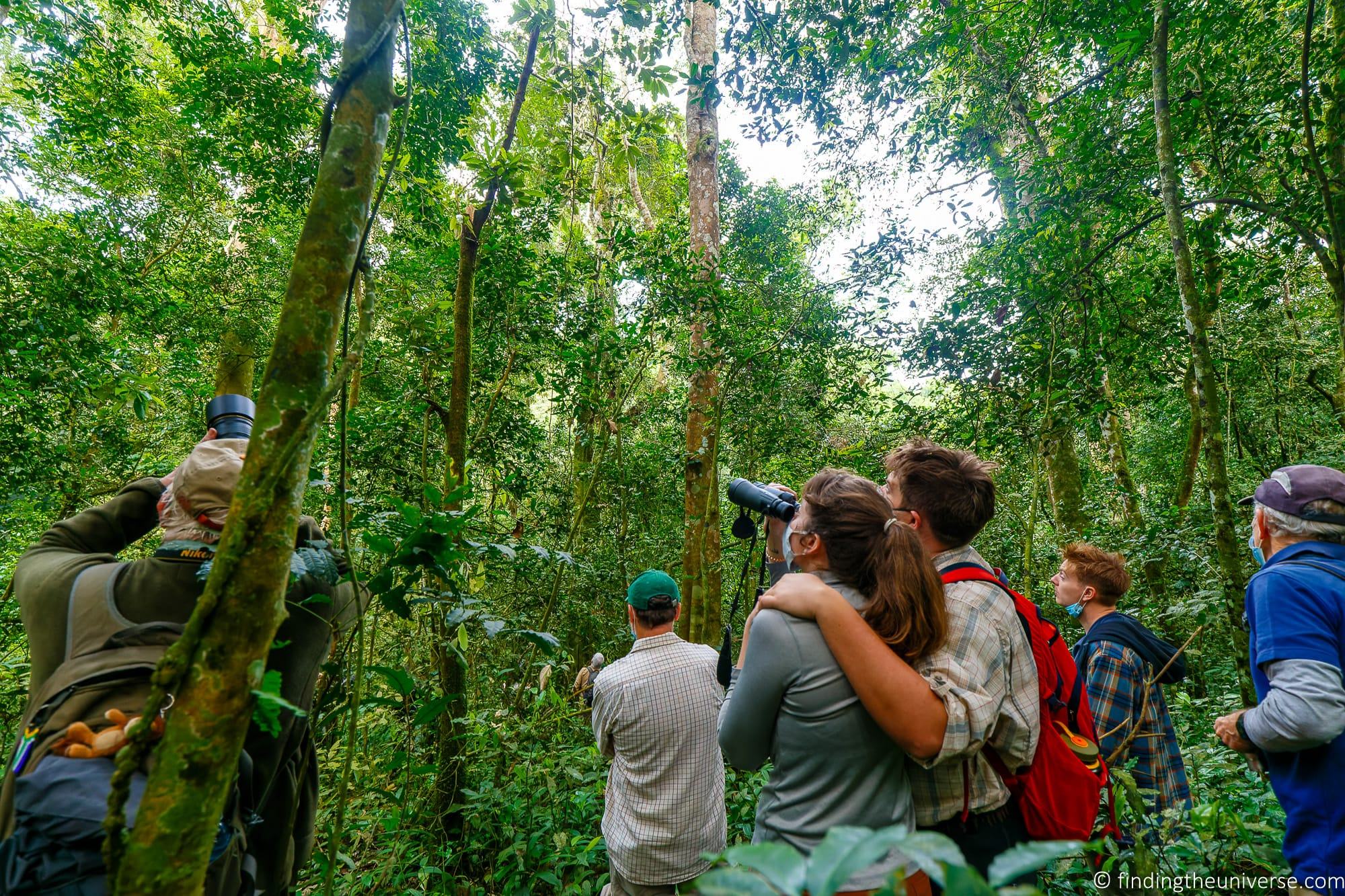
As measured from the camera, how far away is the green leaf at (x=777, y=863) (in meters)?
0.42

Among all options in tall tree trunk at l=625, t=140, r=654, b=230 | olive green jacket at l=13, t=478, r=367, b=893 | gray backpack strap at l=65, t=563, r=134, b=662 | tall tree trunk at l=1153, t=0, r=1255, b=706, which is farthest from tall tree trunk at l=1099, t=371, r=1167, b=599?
tall tree trunk at l=625, t=140, r=654, b=230

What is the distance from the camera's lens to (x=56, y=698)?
4.19 ft

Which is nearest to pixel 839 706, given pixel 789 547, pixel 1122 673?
pixel 789 547

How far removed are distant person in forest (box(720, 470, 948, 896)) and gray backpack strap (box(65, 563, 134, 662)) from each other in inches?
62.2

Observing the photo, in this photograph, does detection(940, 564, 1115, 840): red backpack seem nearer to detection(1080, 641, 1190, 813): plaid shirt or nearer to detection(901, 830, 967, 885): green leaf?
detection(1080, 641, 1190, 813): plaid shirt

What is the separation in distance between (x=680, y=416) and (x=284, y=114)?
4.52 metres

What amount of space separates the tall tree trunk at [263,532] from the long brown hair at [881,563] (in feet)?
4.01

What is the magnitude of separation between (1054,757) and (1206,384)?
6.85 feet

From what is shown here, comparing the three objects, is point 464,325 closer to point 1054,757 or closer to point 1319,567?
point 1054,757

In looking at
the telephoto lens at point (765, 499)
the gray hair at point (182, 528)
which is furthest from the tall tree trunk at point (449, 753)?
the telephoto lens at point (765, 499)

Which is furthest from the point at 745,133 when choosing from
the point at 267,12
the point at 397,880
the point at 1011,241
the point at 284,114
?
the point at 397,880

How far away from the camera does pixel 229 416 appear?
1.74 metres

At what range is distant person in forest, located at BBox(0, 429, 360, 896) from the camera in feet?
3.62

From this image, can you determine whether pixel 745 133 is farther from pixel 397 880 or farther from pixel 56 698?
pixel 397 880
